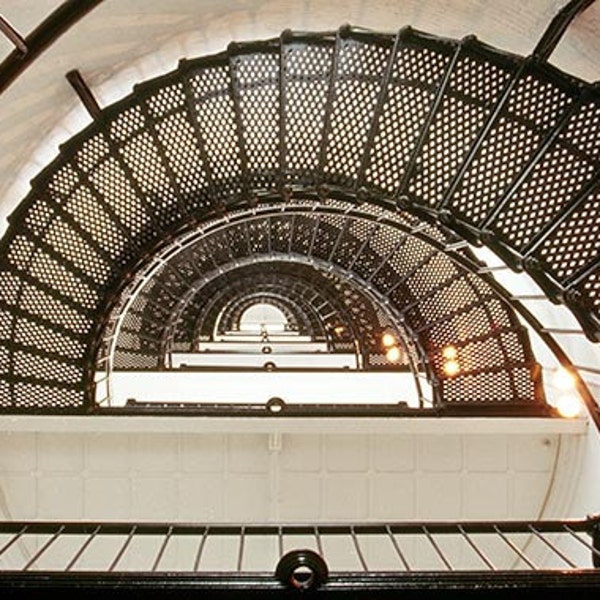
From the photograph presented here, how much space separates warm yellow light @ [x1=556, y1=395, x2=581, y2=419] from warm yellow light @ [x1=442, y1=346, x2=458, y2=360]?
123 centimetres

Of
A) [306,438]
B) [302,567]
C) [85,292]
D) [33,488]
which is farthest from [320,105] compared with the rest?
[33,488]

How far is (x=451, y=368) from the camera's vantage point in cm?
555

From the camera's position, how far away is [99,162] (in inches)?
159

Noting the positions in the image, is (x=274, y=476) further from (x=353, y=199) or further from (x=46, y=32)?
(x=46, y=32)

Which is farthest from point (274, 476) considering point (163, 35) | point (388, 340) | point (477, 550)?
point (388, 340)

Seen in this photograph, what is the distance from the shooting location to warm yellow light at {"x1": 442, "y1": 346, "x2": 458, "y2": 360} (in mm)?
5613

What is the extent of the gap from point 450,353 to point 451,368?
0.16 meters

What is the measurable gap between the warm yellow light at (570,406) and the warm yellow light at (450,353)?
1.23m

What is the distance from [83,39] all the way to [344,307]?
8071mm

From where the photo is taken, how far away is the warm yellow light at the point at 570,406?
4488 millimetres

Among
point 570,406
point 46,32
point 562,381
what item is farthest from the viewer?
point 562,381

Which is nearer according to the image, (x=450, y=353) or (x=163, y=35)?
(x=163, y=35)

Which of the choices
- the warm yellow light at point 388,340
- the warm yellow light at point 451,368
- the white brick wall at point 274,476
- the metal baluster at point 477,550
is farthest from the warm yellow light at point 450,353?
the warm yellow light at point 388,340

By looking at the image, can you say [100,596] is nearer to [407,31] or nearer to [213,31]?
[407,31]
